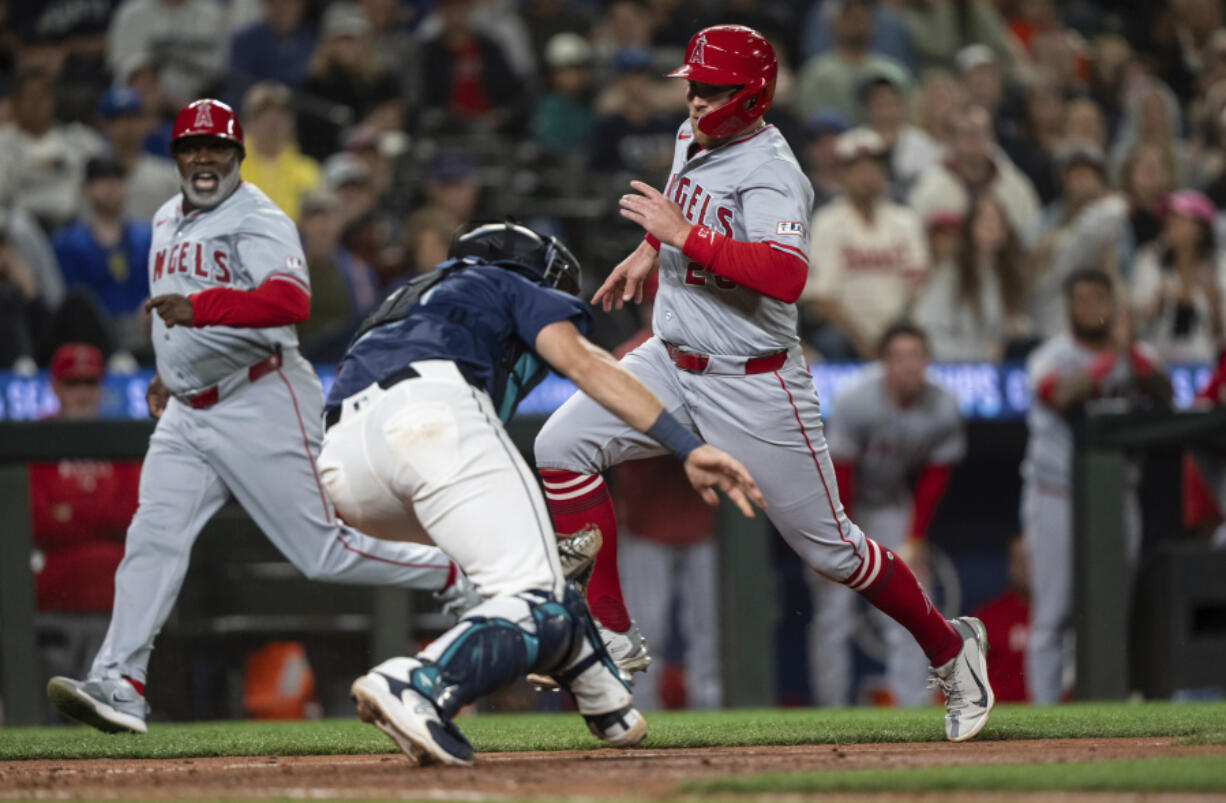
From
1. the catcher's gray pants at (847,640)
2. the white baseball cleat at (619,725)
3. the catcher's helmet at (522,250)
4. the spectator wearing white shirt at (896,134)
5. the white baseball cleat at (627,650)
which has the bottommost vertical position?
the catcher's gray pants at (847,640)

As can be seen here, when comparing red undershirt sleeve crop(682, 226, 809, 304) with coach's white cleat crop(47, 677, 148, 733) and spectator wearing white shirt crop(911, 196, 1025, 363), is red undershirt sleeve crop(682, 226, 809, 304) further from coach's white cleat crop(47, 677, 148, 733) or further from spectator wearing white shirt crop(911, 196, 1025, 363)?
spectator wearing white shirt crop(911, 196, 1025, 363)

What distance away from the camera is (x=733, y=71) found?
4.81 meters

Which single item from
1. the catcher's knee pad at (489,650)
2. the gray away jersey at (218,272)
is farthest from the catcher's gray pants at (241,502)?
the catcher's knee pad at (489,650)

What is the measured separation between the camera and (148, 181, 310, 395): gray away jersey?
18.8 feet

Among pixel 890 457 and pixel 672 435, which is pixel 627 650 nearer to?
pixel 672 435

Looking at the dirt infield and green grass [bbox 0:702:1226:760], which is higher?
the dirt infield

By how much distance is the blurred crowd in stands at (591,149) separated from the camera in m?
9.12

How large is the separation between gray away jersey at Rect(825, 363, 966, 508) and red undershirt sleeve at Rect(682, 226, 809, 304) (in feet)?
11.7

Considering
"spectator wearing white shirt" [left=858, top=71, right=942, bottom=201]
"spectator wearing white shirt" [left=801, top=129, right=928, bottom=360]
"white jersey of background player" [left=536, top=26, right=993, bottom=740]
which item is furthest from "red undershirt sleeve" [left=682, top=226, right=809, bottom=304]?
"spectator wearing white shirt" [left=858, top=71, right=942, bottom=201]

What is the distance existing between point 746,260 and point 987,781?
1574 millimetres

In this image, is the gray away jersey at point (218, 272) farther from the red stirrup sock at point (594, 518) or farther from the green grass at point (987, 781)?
the green grass at point (987, 781)

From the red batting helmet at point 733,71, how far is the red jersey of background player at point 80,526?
3.54 metres

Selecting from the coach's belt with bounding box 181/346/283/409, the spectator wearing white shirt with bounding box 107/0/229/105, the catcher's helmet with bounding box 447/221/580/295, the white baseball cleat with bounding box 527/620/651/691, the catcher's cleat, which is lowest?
the white baseball cleat with bounding box 527/620/651/691

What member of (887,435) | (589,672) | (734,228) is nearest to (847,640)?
(887,435)
